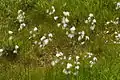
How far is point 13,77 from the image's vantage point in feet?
23.9

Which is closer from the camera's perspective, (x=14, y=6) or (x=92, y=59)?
(x=92, y=59)

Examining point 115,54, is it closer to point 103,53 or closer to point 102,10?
point 103,53

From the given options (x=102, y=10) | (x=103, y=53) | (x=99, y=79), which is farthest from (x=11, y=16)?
(x=99, y=79)

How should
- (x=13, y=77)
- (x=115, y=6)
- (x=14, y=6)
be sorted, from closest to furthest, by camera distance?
(x=13, y=77), (x=115, y=6), (x=14, y=6)

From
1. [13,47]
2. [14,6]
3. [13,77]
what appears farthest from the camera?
[14,6]

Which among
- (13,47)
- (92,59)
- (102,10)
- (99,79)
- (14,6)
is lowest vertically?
(99,79)

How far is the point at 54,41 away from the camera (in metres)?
8.45

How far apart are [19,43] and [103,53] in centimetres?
200

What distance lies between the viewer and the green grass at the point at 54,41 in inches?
278

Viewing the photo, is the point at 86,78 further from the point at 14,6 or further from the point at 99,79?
the point at 14,6

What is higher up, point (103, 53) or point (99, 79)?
point (103, 53)

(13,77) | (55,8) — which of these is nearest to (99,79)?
(13,77)

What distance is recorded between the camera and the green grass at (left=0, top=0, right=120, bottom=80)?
278 inches

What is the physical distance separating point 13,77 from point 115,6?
3.18 meters
